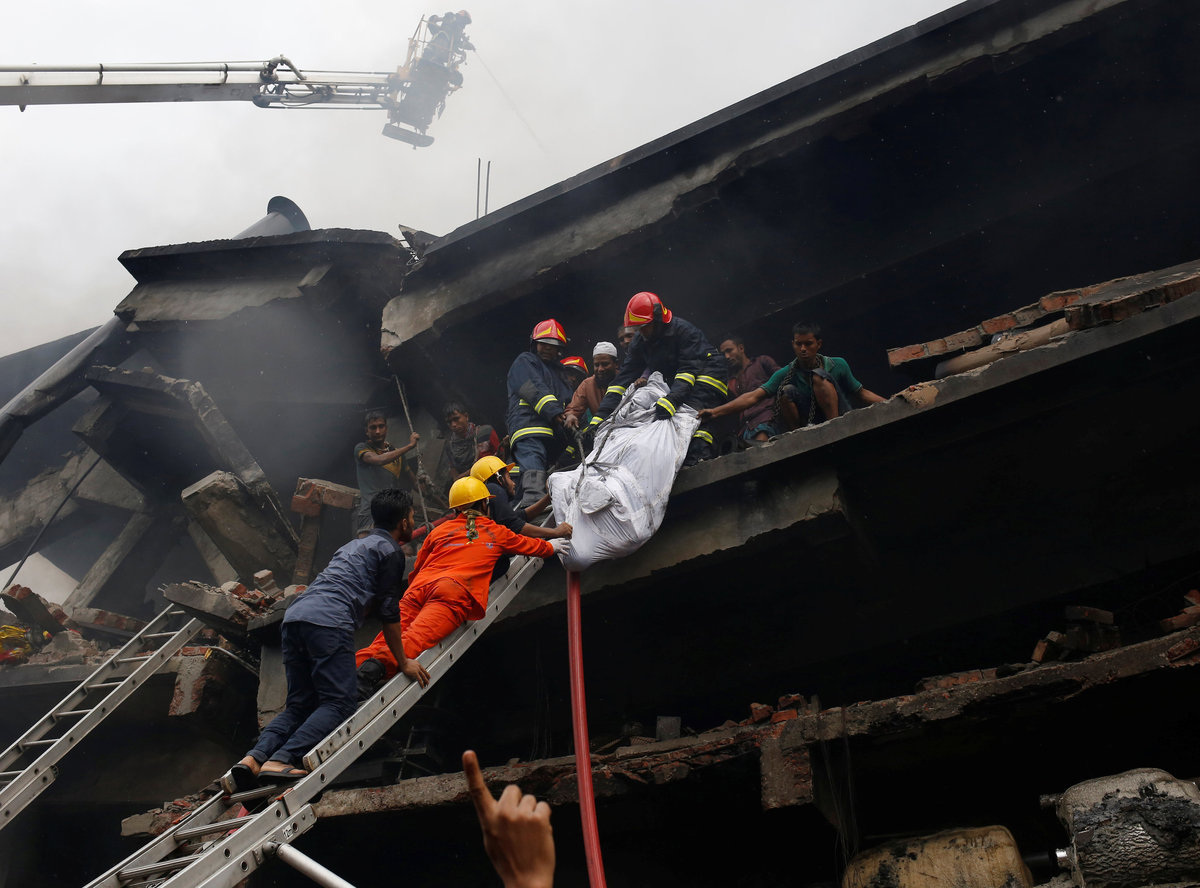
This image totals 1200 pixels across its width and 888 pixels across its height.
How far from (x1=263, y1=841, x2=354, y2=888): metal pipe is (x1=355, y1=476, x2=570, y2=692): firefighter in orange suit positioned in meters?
1.27

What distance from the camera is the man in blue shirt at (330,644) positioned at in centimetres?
463

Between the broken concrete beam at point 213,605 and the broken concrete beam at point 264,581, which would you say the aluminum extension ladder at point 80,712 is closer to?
the broken concrete beam at point 213,605

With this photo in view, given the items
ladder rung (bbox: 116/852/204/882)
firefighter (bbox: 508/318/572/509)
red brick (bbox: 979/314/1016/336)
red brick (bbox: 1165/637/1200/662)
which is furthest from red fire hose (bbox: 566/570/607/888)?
red brick (bbox: 979/314/1016/336)

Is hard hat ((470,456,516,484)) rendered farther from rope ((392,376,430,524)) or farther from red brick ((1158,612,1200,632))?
red brick ((1158,612,1200,632))

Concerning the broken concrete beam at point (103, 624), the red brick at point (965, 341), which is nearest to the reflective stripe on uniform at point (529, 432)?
the red brick at point (965, 341)

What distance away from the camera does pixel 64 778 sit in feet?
28.0

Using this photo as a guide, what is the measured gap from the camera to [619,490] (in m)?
5.71

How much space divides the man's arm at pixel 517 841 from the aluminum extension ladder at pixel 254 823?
2628mm

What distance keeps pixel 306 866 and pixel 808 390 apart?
4313 millimetres

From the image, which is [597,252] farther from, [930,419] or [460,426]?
[930,419]

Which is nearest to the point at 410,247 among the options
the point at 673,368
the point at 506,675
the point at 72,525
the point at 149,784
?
the point at 673,368

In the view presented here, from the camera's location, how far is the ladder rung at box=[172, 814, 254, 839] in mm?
4082

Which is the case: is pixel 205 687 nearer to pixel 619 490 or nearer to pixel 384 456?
pixel 384 456

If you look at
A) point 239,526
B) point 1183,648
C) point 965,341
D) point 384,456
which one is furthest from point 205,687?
point 1183,648
